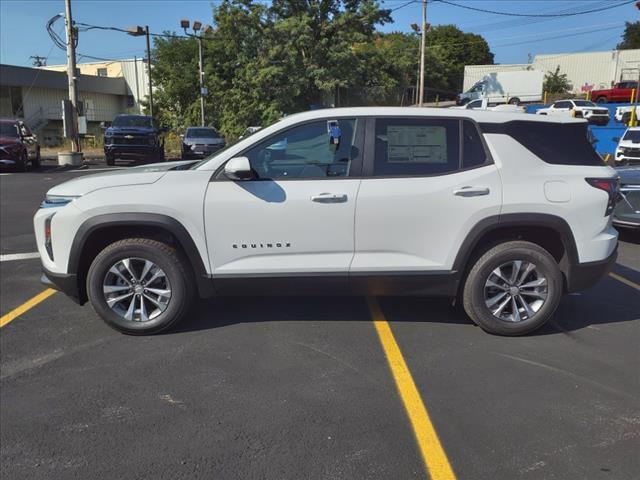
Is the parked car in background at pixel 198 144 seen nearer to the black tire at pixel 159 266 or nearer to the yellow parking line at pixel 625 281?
the yellow parking line at pixel 625 281

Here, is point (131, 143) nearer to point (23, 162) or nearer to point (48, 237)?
point (23, 162)

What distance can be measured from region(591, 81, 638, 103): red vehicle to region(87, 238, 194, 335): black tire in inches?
1565

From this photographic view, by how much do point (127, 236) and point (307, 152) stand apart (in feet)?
5.28

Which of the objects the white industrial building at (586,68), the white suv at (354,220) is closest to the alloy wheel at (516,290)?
the white suv at (354,220)

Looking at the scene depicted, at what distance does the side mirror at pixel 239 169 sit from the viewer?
3932 mm

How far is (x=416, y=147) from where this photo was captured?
422cm

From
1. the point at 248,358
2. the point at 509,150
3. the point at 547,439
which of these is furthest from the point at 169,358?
the point at 509,150

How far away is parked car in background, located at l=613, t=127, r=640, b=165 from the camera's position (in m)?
16.4

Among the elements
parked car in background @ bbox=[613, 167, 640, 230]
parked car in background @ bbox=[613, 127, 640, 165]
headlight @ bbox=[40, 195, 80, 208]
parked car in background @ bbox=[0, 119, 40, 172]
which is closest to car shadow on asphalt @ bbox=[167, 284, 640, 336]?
headlight @ bbox=[40, 195, 80, 208]

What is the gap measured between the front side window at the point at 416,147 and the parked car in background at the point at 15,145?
16.6 metres

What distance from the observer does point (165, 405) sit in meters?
3.32

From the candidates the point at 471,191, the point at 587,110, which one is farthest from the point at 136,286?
the point at 587,110

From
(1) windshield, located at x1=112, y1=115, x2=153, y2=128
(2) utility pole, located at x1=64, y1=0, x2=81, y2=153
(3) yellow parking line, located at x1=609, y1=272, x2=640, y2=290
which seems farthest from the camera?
(2) utility pole, located at x1=64, y1=0, x2=81, y2=153

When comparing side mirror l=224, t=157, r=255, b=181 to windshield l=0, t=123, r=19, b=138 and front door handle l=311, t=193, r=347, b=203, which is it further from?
windshield l=0, t=123, r=19, b=138
